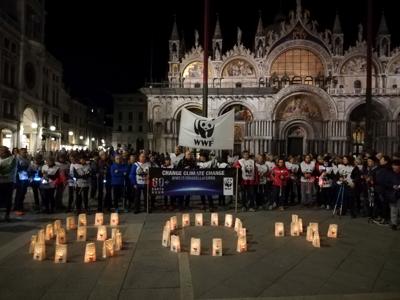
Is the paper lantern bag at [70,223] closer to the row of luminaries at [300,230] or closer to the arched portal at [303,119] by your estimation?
the row of luminaries at [300,230]

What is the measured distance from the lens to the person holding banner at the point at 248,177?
1254cm

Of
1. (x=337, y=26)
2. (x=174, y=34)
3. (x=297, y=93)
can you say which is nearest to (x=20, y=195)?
(x=297, y=93)

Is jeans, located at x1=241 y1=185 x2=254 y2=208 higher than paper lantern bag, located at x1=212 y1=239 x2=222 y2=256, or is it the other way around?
jeans, located at x1=241 y1=185 x2=254 y2=208

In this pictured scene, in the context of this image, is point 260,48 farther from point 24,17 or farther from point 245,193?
point 245,193

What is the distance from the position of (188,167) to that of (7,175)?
5.12 meters

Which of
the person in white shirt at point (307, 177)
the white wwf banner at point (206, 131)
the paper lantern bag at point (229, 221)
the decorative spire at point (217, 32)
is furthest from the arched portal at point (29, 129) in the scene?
the paper lantern bag at point (229, 221)

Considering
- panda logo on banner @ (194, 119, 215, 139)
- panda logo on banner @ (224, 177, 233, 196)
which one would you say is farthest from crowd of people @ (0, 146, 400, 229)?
panda logo on banner @ (194, 119, 215, 139)

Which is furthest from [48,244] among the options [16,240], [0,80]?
[0,80]

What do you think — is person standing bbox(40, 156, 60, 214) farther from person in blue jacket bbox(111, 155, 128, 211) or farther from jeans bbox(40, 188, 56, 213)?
person in blue jacket bbox(111, 155, 128, 211)

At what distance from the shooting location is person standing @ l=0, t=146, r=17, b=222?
1034 cm

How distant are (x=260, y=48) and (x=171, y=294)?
135 feet

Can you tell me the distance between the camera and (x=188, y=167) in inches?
484

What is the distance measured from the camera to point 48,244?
7918 mm

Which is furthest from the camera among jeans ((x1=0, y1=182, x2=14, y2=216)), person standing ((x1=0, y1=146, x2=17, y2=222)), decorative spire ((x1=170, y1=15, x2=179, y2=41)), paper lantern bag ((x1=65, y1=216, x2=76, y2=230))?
decorative spire ((x1=170, y1=15, x2=179, y2=41))
